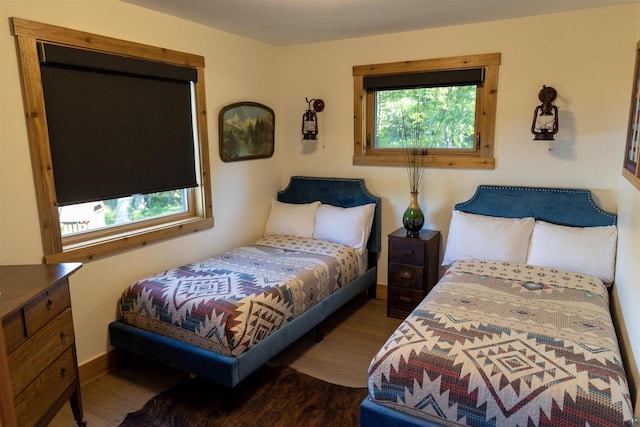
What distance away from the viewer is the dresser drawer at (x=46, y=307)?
68.1 inches

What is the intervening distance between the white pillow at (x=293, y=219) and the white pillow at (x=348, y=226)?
91 mm

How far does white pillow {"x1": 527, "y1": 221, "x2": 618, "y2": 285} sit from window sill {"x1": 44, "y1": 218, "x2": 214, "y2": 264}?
2431mm

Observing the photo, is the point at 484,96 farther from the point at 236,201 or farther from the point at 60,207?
the point at 60,207

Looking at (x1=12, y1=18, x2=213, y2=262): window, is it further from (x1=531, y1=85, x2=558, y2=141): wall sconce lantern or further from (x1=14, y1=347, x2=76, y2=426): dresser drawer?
(x1=531, y1=85, x2=558, y2=141): wall sconce lantern

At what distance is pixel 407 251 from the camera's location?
130 inches

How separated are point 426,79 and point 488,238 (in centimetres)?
134

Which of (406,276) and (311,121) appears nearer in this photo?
(406,276)

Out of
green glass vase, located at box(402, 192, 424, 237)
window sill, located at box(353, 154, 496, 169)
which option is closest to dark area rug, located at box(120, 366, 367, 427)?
green glass vase, located at box(402, 192, 424, 237)

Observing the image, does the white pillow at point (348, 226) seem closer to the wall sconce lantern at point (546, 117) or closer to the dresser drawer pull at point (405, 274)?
the dresser drawer pull at point (405, 274)

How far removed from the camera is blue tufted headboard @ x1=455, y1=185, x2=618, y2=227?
2.95 meters

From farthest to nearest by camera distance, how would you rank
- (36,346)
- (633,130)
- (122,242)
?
(122,242)
(633,130)
(36,346)

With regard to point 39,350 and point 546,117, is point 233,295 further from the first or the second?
point 546,117

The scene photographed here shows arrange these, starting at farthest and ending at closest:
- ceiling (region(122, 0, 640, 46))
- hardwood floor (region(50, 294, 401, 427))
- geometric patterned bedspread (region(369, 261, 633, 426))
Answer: ceiling (region(122, 0, 640, 46))
hardwood floor (region(50, 294, 401, 427))
geometric patterned bedspread (region(369, 261, 633, 426))

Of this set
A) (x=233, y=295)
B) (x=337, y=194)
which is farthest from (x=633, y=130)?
(x=233, y=295)
